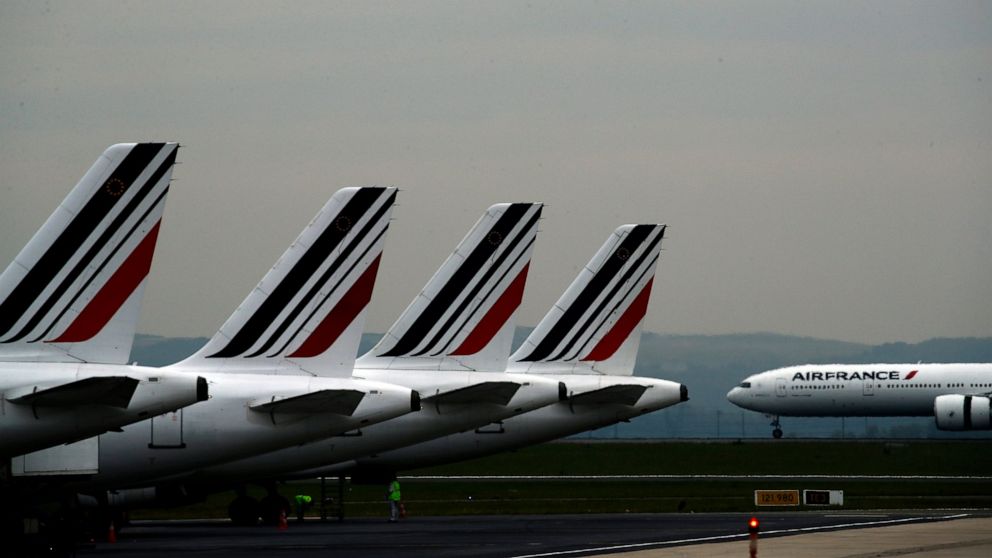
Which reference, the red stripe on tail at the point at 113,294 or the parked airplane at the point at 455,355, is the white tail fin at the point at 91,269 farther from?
the parked airplane at the point at 455,355

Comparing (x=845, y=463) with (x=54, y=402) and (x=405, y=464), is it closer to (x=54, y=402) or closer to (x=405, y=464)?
(x=405, y=464)

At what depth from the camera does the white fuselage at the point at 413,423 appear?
139 ft

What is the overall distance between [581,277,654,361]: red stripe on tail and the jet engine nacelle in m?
58.1

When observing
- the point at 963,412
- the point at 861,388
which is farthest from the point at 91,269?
the point at 861,388

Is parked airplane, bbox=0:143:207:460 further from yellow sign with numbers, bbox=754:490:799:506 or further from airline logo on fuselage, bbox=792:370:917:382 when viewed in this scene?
airline logo on fuselage, bbox=792:370:917:382

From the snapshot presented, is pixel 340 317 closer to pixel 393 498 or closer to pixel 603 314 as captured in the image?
pixel 393 498

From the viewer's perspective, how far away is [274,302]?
37781 mm

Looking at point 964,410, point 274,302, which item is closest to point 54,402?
point 274,302

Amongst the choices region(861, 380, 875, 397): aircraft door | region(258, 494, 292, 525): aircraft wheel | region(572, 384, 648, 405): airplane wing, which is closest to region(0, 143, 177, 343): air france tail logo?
region(572, 384, 648, 405): airplane wing

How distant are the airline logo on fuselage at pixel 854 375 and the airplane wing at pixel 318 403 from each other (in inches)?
3579

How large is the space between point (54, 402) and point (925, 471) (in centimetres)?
6892

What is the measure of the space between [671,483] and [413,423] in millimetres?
38467

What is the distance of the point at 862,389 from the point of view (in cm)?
12206

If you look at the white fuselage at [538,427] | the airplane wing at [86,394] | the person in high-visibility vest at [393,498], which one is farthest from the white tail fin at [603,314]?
the airplane wing at [86,394]
